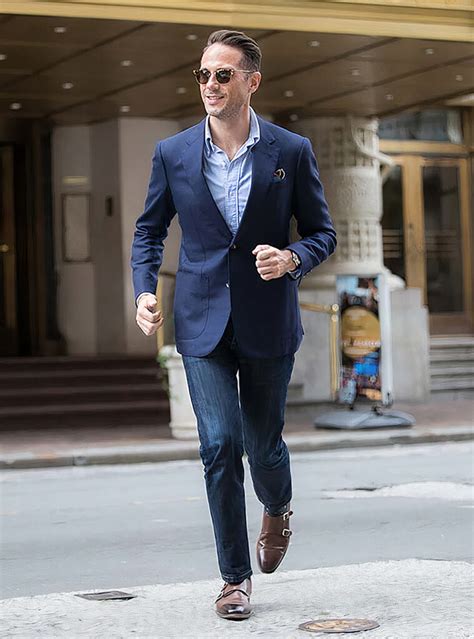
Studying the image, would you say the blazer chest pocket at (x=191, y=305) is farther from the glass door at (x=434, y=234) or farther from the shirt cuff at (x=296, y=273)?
the glass door at (x=434, y=234)

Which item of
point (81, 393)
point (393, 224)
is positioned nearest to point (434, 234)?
point (393, 224)

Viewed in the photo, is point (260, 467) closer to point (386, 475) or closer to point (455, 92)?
point (386, 475)

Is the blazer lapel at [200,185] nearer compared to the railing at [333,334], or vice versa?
the blazer lapel at [200,185]

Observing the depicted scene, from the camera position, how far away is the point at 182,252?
511 cm

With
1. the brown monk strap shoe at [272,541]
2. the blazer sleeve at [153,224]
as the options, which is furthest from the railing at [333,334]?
the blazer sleeve at [153,224]

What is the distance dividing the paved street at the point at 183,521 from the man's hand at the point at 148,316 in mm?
1715

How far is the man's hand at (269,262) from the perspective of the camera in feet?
15.5

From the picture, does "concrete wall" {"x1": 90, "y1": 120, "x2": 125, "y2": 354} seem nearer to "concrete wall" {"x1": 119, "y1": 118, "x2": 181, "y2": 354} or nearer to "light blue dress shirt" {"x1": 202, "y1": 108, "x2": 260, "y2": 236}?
"concrete wall" {"x1": 119, "y1": 118, "x2": 181, "y2": 354}

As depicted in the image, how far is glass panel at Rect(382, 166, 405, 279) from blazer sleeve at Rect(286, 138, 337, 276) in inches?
653

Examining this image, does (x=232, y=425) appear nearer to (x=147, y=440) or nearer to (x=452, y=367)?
(x=147, y=440)

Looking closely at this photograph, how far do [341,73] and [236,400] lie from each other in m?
10.8

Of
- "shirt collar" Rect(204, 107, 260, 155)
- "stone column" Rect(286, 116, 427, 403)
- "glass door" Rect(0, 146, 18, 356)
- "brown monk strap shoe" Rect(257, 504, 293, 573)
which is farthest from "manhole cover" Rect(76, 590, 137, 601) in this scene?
"glass door" Rect(0, 146, 18, 356)

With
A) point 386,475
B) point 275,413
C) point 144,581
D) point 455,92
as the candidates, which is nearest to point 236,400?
point 275,413

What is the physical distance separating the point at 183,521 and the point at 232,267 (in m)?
3.56
